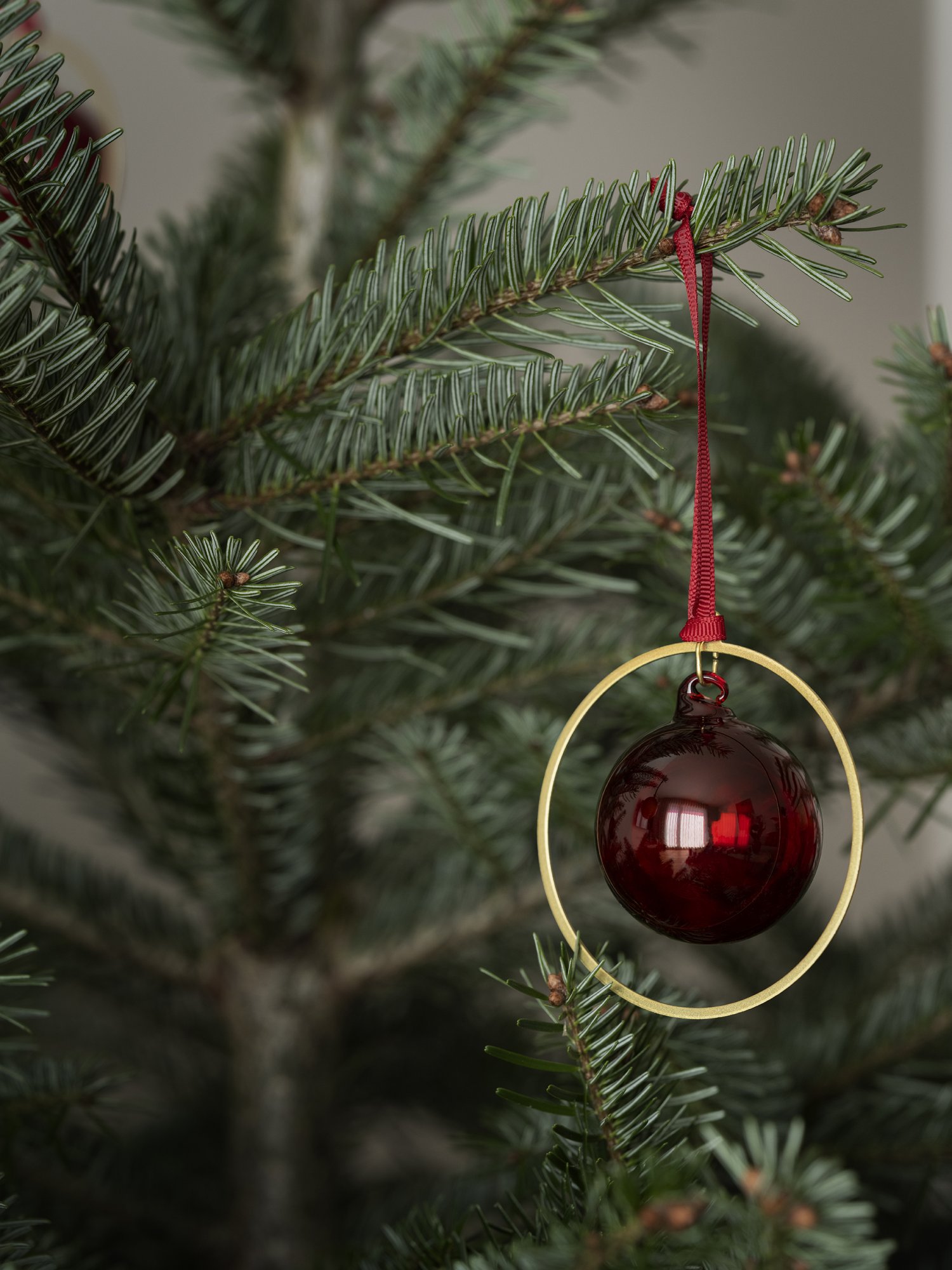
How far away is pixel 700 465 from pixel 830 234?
0.21 ft

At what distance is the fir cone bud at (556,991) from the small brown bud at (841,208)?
0.18 metres

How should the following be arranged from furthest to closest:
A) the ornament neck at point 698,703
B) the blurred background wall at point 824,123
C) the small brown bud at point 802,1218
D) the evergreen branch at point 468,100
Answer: the blurred background wall at point 824,123
the evergreen branch at point 468,100
the ornament neck at point 698,703
the small brown bud at point 802,1218

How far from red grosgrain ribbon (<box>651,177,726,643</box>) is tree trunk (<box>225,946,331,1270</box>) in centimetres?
26

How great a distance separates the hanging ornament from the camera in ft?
0.83

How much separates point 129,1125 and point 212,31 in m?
0.63

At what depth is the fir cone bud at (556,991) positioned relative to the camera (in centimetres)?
23

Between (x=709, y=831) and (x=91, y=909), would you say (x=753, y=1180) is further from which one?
(x=91, y=909)

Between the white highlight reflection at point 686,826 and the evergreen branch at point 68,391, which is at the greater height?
the evergreen branch at point 68,391

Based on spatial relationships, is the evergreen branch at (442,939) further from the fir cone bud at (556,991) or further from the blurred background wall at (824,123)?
the blurred background wall at (824,123)

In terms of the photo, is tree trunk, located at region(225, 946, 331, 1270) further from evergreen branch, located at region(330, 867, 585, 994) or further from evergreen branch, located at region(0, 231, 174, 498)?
evergreen branch, located at region(0, 231, 174, 498)

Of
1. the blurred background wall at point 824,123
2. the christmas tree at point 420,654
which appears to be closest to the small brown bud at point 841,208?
the christmas tree at point 420,654

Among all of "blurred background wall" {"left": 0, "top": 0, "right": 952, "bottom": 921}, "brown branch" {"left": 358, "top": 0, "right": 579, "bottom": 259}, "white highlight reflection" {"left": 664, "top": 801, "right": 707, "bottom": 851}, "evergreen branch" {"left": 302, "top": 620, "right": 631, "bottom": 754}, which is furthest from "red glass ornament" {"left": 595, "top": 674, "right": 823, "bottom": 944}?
"blurred background wall" {"left": 0, "top": 0, "right": 952, "bottom": 921}

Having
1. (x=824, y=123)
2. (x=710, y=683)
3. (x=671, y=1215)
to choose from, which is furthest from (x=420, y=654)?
(x=824, y=123)

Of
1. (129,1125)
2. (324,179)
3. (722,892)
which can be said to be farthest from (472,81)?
(129,1125)
